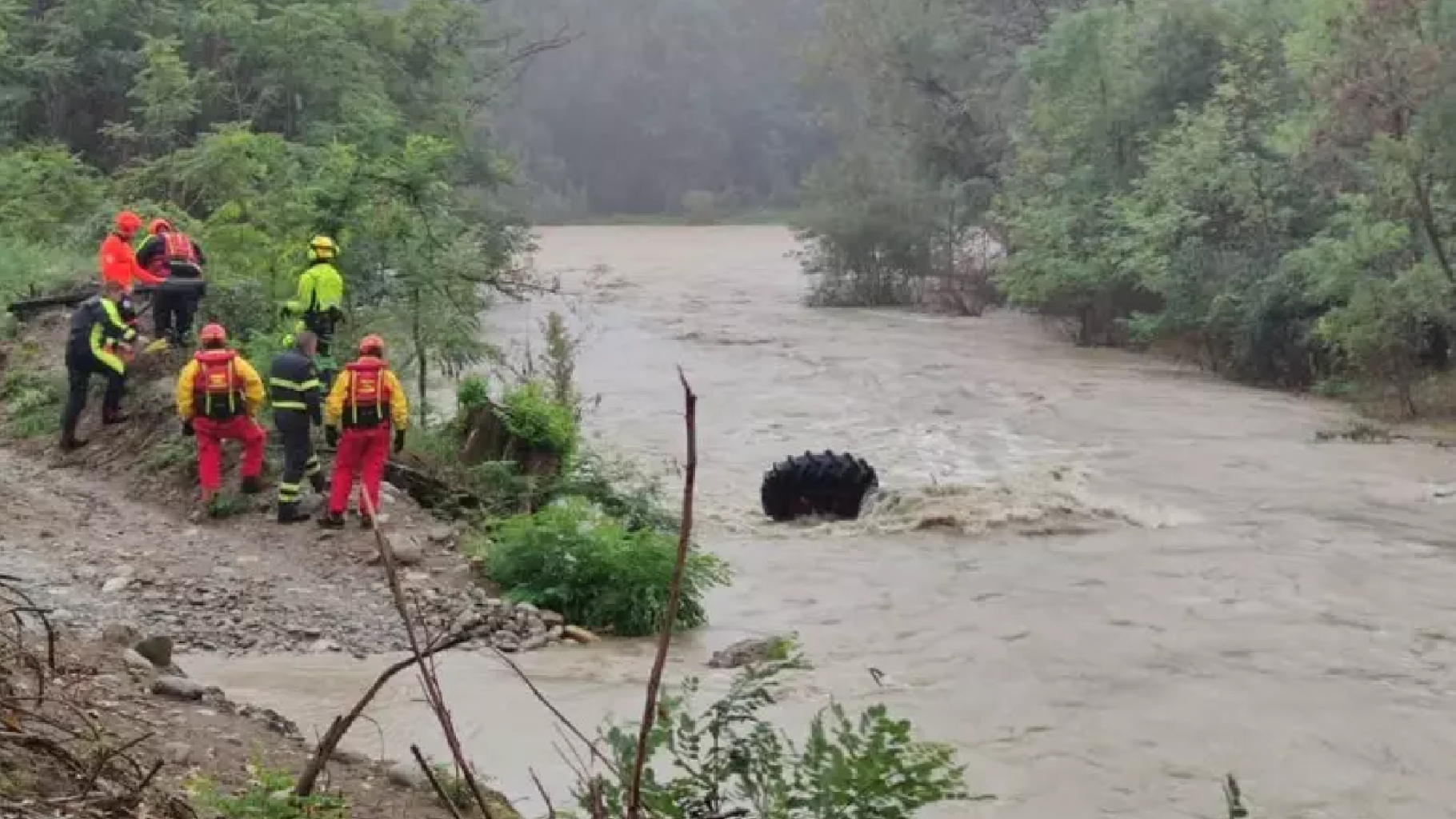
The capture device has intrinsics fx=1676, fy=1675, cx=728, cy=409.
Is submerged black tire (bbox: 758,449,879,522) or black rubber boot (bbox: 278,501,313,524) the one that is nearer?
black rubber boot (bbox: 278,501,313,524)

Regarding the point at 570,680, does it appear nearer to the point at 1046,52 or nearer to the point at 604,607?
the point at 604,607

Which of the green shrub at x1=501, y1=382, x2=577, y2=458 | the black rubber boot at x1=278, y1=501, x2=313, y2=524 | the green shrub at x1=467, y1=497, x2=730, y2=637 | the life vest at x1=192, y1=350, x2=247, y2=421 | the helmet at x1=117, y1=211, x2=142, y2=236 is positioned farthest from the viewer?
the helmet at x1=117, y1=211, x2=142, y2=236

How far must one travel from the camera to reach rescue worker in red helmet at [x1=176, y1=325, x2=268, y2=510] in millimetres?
12664

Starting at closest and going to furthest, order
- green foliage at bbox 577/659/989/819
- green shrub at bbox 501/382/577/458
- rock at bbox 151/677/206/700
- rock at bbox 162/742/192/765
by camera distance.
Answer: green foliage at bbox 577/659/989/819 < rock at bbox 162/742/192/765 < rock at bbox 151/677/206/700 < green shrub at bbox 501/382/577/458

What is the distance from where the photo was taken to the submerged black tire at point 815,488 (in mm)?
18359

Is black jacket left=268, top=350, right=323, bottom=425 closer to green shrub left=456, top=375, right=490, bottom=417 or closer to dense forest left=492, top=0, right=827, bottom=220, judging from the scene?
green shrub left=456, top=375, right=490, bottom=417

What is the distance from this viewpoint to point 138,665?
26.3 ft

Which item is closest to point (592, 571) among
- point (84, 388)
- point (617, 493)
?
point (617, 493)

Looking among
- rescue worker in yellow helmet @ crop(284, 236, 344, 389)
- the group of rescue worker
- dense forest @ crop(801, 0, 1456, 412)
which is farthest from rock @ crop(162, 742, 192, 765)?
dense forest @ crop(801, 0, 1456, 412)

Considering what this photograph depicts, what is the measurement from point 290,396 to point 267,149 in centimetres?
857

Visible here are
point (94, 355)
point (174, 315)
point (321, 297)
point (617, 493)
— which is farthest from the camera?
point (174, 315)

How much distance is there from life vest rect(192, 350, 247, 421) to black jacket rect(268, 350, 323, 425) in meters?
0.27

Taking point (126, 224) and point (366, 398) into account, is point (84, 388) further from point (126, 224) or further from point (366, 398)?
point (366, 398)

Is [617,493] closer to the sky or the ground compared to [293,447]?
closer to the ground
